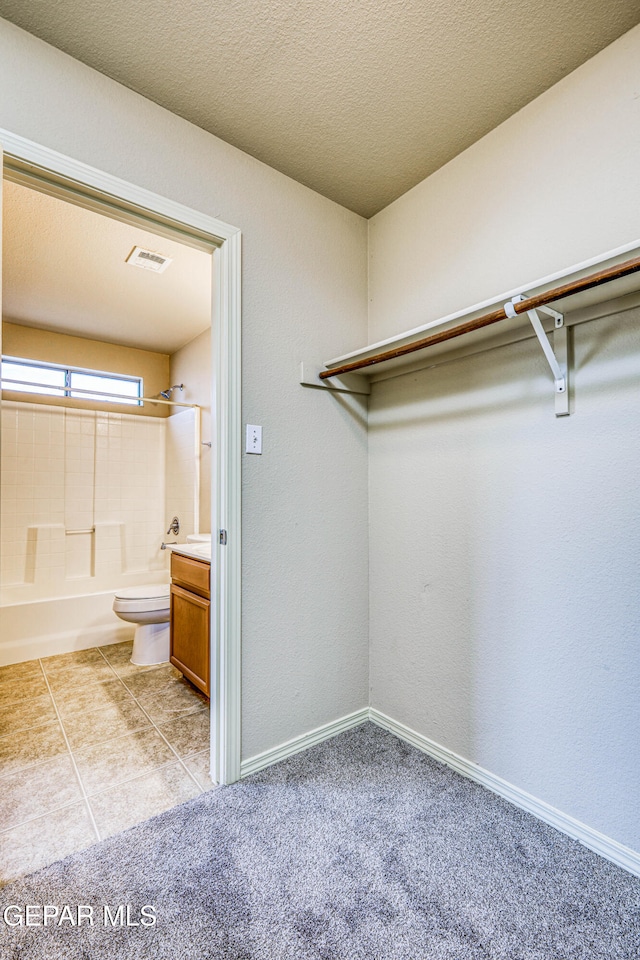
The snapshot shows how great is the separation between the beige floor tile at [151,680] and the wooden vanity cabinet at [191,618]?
157 millimetres

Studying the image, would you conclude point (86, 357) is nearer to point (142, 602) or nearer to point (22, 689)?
point (142, 602)

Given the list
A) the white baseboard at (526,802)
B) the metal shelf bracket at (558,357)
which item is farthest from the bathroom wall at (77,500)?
the metal shelf bracket at (558,357)

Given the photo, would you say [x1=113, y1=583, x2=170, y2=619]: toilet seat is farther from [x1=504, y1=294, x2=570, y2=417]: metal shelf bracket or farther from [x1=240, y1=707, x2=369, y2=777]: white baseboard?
[x1=504, y1=294, x2=570, y2=417]: metal shelf bracket

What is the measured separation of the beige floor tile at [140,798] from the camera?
1.44m

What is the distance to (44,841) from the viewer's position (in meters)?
1.36

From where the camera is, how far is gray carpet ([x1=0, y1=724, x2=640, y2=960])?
103cm

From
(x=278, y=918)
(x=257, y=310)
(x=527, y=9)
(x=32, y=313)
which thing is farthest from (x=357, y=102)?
(x=32, y=313)

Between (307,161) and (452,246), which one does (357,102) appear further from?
(452,246)

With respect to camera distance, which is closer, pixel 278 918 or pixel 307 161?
pixel 278 918

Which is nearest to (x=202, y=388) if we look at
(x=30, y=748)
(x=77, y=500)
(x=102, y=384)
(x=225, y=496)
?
(x=102, y=384)

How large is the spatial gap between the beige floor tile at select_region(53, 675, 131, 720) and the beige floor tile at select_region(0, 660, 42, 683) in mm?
333

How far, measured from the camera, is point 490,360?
1.62 metres

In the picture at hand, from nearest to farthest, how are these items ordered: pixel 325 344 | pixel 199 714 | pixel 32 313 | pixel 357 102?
pixel 357 102, pixel 325 344, pixel 199 714, pixel 32 313

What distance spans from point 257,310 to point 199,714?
1.91m
